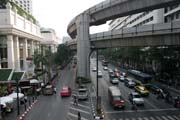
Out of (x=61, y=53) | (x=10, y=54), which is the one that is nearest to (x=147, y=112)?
(x=10, y=54)

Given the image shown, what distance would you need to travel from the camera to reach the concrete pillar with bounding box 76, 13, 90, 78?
54.0 meters

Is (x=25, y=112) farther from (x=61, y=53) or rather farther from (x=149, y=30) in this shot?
(x=61, y=53)

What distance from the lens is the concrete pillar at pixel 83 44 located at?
177 feet

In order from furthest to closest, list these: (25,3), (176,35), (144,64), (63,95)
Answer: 1. (25,3)
2. (144,64)
3. (63,95)
4. (176,35)

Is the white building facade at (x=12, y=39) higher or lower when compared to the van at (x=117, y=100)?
higher

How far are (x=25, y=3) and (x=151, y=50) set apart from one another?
123718 millimetres

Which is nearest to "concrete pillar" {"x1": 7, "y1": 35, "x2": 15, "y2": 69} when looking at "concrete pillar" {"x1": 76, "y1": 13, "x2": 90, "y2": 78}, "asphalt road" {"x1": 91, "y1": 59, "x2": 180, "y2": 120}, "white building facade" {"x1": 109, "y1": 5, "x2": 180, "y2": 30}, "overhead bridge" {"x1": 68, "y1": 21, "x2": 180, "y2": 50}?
"concrete pillar" {"x1": 76, "y1": 13, "x2": 90, "y2": 78}

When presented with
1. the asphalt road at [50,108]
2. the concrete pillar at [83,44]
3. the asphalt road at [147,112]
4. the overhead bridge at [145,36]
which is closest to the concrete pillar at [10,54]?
the concrete pillar at [83,44]

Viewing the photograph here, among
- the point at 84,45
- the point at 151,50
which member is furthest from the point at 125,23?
the point at 84,45

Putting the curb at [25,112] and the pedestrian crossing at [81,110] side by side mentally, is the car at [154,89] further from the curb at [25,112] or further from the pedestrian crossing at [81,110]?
the curb at [25,112]

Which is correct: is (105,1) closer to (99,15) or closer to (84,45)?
(99,15)

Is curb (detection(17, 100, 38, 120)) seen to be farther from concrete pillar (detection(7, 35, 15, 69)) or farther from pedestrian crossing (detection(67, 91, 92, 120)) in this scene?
concrete pillar (detection(7, 35, 15, 69))

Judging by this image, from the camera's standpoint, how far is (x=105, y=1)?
4384 cm

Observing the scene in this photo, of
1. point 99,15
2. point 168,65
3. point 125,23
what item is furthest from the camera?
point 125,23
